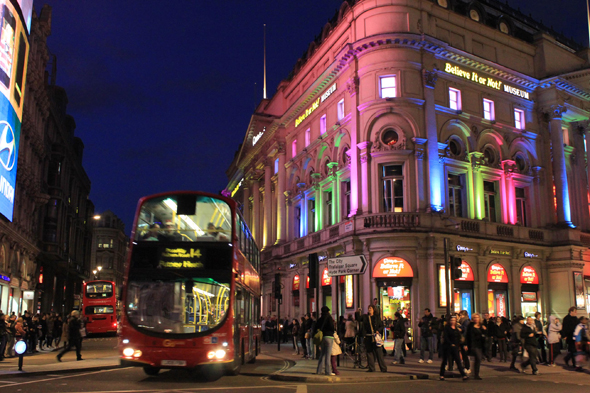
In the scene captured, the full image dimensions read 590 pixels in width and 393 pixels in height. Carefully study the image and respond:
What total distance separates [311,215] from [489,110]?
1331cm

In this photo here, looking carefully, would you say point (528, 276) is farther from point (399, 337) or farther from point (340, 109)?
point (399, 337)

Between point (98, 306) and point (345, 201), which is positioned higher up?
point (345, 201)

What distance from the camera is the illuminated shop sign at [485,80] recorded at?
3368cm

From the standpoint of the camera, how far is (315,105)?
3916 cm

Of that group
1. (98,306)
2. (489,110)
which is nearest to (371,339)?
(489,110)

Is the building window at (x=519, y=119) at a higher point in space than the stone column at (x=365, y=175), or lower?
higher

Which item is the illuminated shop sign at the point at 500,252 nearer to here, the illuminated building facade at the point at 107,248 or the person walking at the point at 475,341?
the person walking at the point at 475,341

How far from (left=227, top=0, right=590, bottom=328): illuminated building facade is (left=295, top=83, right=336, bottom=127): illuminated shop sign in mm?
146

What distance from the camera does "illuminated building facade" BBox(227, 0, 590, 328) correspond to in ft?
101

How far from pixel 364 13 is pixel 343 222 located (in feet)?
38.7

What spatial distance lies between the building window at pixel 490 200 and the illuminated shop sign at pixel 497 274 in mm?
2835

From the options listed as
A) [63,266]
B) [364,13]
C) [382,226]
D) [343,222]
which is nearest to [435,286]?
[382,226]

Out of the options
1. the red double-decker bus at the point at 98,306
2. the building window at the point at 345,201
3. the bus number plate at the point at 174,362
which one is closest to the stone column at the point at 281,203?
the building window at the point at 345,201

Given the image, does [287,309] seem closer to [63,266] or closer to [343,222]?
[343,222]
